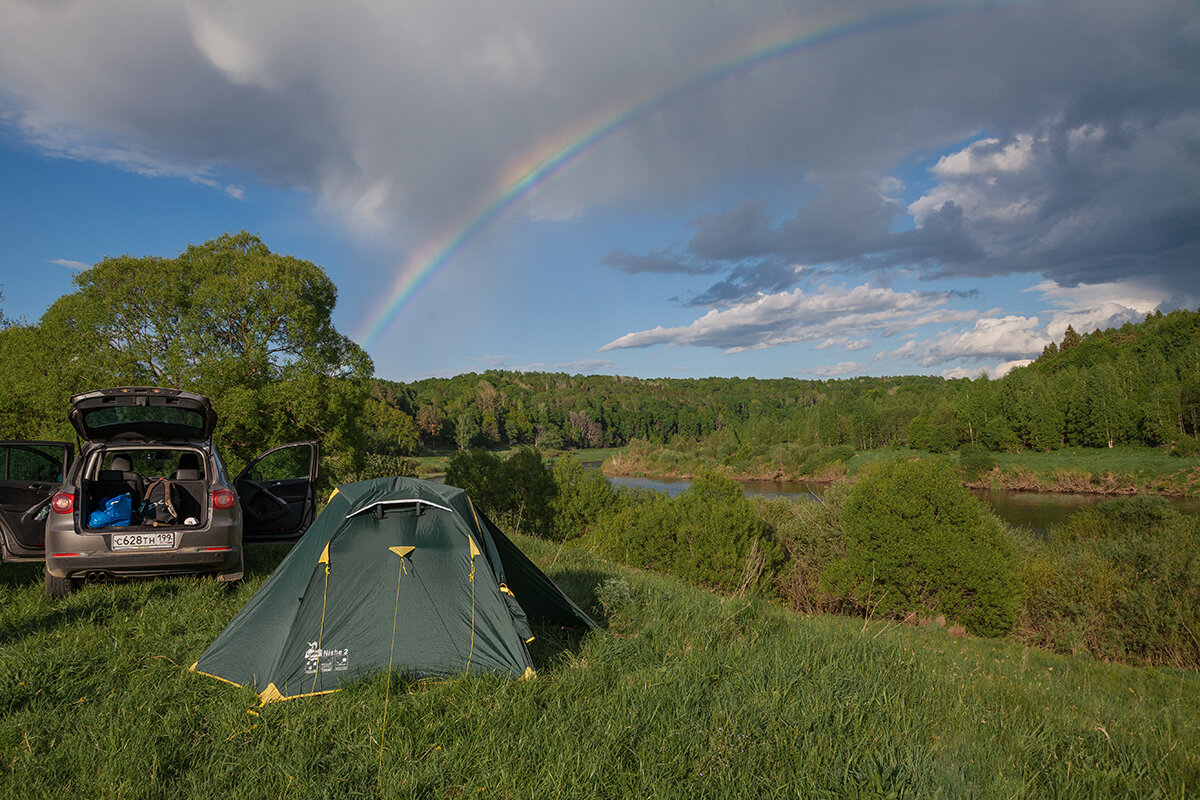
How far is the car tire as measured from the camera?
5.60 m

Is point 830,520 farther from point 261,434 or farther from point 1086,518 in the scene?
point 261,434

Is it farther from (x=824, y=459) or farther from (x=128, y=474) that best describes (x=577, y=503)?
(x=824, y=459)

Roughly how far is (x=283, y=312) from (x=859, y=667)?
18.3m

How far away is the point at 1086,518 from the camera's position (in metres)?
31.1

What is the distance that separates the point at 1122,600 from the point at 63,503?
24991mm

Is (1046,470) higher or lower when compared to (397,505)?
lower

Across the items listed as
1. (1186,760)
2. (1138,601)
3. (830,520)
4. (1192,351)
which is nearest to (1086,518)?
(1138,601)

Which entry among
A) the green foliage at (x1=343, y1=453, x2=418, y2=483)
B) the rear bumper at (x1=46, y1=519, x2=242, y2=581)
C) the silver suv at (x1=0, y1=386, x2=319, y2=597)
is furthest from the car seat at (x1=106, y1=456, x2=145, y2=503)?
the green foliage at (x1=343, y1=453, x2=418, y2=483)

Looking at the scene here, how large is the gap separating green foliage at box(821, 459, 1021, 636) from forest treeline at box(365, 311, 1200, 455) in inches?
700

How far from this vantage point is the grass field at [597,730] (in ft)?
9.30

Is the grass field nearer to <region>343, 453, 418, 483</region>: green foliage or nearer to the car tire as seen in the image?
the car tire

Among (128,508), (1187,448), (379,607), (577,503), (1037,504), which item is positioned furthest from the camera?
(1187,448)

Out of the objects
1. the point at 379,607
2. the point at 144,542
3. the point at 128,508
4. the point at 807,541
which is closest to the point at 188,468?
the point at 128,508

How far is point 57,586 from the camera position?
5.64 meters
